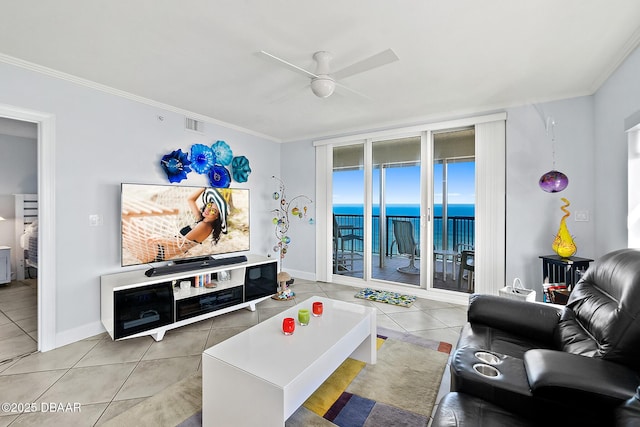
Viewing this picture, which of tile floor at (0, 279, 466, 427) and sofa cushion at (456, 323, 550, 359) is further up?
sofa cushion at (456, 323, 550, 359)

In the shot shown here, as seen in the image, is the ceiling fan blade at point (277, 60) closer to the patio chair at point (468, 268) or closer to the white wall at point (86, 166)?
the white wall at point (86, 166)

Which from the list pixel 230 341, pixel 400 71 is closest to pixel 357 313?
pixel 230 341

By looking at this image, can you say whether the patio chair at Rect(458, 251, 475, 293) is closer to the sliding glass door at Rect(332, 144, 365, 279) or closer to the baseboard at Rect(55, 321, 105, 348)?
the sliding glass door at Rect(332, 144, 365, 279)

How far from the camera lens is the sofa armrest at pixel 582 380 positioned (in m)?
0.99

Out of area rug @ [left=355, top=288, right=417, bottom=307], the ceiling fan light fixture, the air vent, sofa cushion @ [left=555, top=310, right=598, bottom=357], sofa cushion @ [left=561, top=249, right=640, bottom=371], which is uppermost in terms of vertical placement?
the air vent

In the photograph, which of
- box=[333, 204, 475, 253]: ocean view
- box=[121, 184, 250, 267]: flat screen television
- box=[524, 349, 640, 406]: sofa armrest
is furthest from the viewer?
box=[333, 204, 475, 253]: ocean view

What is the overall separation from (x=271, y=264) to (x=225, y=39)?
2.48 m

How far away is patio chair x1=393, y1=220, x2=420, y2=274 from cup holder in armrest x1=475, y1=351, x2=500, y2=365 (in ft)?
9.34

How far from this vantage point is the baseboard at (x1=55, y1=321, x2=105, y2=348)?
249cm

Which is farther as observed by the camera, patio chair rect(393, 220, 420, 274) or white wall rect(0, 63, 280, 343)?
patio chair rect(393, 220, 420, 274)

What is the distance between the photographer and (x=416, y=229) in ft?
13.9

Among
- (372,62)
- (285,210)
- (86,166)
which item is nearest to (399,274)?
(285,210)

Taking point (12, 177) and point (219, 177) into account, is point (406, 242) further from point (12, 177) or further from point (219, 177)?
point (12, 177)

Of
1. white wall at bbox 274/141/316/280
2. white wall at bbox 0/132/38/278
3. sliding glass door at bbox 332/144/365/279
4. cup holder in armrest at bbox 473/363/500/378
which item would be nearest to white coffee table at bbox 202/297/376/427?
cup holder in armrest at bbox 473/363/500/378
